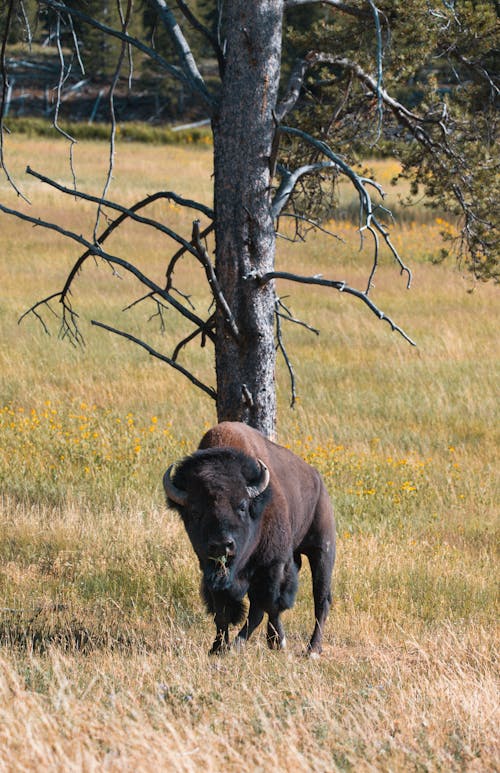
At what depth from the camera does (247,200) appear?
691 cm

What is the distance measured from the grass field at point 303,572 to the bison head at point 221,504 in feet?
1.88

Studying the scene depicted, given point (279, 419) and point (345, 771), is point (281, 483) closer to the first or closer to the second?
A: point (345, 771)

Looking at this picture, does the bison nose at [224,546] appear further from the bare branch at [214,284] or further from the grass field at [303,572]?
the bare branch at [214,284]

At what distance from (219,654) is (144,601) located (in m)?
1.68

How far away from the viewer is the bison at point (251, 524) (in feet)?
18.7

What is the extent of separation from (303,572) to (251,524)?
111 inches

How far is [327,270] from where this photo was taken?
26.2 meters

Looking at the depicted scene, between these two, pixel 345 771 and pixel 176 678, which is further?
pixel 176 678

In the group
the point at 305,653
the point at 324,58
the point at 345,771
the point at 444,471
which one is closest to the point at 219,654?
the point at 305,653

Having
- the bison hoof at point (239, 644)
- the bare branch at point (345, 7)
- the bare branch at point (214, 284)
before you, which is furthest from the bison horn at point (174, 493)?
the bare branch at point (345, 7)

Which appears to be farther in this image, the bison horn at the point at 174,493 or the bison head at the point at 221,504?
the bison horn at the point at 174,493

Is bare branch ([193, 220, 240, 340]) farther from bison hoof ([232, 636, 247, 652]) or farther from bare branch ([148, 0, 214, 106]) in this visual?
bison hoof ([232, 636, 247, 652])

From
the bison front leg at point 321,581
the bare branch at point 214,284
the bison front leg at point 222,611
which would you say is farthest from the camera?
the bison front leg at point 321,581

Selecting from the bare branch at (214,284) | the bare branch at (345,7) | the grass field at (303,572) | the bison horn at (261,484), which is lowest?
the grass field at (303,572)
